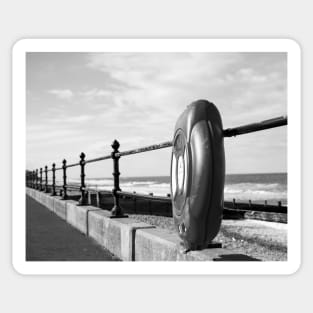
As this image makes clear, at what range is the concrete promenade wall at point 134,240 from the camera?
2.19 meters

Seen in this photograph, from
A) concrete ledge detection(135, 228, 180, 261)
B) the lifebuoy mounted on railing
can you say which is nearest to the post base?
concrete ledge detection(135, 228, 180, 261)

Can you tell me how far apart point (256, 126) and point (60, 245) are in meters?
2.25

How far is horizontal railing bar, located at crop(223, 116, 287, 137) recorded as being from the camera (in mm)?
1970

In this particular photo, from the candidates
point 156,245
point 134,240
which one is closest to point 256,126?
point 156,245

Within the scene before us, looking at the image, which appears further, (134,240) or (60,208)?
(60,208)

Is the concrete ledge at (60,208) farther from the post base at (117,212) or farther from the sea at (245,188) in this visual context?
the sea at (245,188)

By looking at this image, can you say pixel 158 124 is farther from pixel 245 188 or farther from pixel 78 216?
pixel 245 188

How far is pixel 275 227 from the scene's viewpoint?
8320mm

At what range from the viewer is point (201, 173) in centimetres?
190

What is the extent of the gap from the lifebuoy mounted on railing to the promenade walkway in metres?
1.23

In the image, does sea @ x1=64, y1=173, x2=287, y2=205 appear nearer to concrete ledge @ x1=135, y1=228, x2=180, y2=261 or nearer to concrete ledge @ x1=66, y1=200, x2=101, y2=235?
concrete ledge @ x1=66, y1=200, x2=101, y2=235
